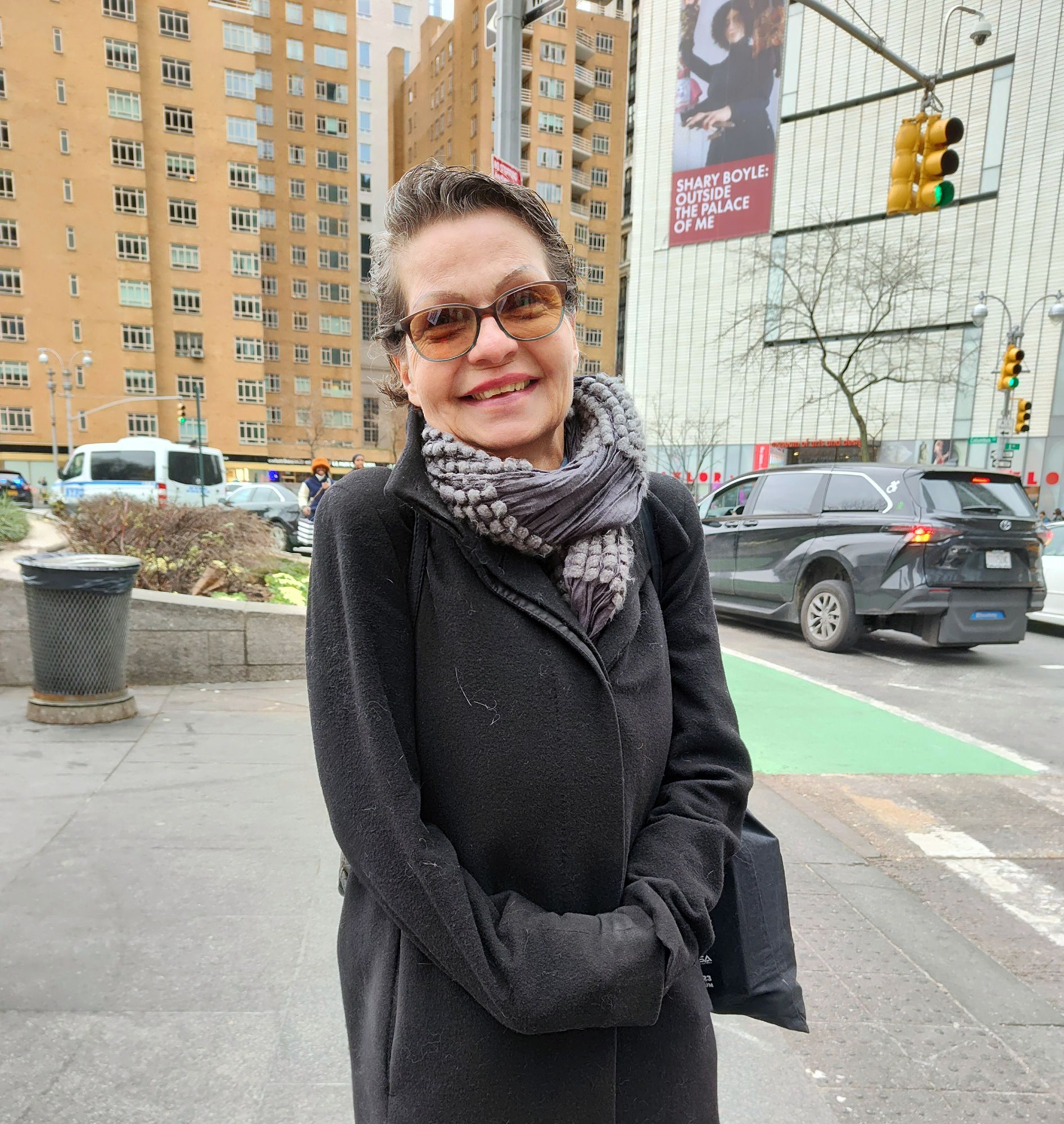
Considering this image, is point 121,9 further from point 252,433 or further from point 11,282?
point 252,433

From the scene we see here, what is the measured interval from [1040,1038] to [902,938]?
58cm

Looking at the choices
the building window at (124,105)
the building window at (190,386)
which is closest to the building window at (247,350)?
the building window at (190,386)

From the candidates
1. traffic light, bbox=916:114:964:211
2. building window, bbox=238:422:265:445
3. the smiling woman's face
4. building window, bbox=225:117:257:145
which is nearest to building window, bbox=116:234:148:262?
building window, bbox=225:117:257:145

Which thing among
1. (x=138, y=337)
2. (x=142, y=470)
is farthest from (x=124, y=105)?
(x=142, y=470)

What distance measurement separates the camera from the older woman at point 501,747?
1.09m

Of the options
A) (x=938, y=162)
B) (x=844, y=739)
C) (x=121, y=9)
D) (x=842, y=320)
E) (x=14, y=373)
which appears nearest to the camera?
(x=844, y=739)

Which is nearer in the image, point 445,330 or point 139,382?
point 445,330

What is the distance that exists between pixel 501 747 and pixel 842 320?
40676mm

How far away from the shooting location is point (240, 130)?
184ft

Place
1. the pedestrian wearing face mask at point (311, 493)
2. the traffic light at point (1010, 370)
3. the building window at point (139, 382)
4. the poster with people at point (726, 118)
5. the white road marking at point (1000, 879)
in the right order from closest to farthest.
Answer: the white road marking at point (1000, 879)
the pedestrian wearing face mask at point (311, 493)
the traffic light at point (1010, 370)
the poster with people at point (726, 118)
the building window at point (139, 382)

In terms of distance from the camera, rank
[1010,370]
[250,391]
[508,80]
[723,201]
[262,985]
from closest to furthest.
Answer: [262,985]
[508,80]
[1010,370]
[723,201]
[250,391]

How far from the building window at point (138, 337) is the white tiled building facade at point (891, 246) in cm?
3478

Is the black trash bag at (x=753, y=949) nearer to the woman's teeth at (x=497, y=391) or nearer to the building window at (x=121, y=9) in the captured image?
the woman's teeth at (x=497, y=391)

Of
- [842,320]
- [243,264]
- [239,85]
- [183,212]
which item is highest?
[239,85]
